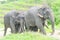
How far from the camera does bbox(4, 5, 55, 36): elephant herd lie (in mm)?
13939

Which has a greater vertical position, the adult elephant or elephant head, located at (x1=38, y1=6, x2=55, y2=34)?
elephant head, located at (x1=38, y1=6, x2=55, y2=34)

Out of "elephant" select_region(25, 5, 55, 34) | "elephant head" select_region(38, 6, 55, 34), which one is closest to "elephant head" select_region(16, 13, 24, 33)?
"elephant" select_region(25, 5, 55, 34)

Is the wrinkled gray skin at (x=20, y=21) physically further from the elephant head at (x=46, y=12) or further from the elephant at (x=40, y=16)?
the elephant head at (x=46, y=12)

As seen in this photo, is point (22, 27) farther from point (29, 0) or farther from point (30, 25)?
point (29, 0)

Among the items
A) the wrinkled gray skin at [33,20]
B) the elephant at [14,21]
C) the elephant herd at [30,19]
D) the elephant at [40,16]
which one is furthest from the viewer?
the elephant at [14,21]

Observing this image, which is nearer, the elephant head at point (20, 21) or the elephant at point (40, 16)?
the elephant at point (40, 16)

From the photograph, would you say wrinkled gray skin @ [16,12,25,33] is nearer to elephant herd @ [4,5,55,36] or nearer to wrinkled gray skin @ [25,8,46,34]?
elephant herd @ [4,5,55,36]

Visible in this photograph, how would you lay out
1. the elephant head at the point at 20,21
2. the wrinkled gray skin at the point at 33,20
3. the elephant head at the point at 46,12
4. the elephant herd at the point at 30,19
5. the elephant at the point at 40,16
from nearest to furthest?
the elephant head at the point at 46,12, the elephant at the point at 40,16, the elephant herd at the point at 30,19, the wrinkled gray skin at the point at 33,20, the elephant head at the point at 20,21

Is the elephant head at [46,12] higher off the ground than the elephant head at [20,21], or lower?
higher

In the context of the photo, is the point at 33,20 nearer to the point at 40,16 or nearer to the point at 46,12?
the point at 40,16

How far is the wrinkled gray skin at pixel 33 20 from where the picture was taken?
46.5 ft

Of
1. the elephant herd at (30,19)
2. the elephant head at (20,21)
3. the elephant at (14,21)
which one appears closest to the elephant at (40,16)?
the elephant herd at (30,19)

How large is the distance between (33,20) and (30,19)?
37 cm

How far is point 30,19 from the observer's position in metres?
15.2
